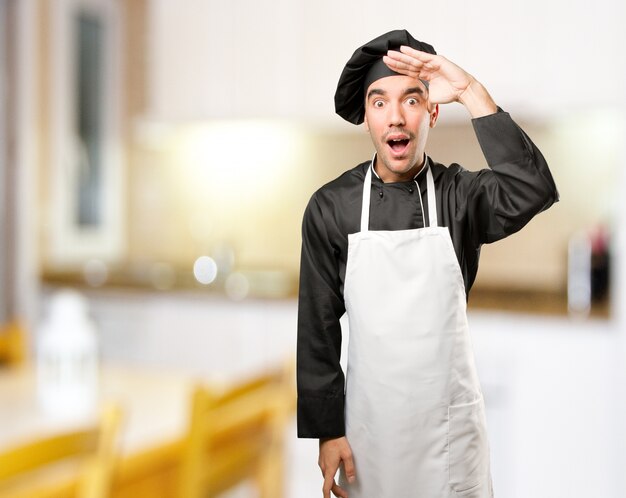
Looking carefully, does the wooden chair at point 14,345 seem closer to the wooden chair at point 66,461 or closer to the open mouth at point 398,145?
the wooden chair at point 66,461

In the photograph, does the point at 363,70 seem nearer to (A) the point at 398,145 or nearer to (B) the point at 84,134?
(A) the point at 398,145

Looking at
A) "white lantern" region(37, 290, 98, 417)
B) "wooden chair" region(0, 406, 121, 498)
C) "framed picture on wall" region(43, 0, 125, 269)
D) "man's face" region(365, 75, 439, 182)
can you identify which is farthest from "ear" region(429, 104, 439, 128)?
"framed picture on wall" region(43, 0, 125, 269)

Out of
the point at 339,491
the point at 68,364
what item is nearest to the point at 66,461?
the point at 68,364

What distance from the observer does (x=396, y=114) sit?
0.15 meters

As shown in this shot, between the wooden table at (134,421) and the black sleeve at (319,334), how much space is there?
2.74 ft

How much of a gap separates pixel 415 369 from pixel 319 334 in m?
0.03

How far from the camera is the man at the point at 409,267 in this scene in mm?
145

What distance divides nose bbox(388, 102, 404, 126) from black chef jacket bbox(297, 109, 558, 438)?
14 millimetres

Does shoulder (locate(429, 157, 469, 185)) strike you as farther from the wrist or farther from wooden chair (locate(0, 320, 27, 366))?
wooden chair (locate(0, 320, 27, 366))

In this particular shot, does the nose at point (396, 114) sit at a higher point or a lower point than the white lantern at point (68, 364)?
higher

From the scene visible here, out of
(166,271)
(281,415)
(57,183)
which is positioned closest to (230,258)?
(166,271)

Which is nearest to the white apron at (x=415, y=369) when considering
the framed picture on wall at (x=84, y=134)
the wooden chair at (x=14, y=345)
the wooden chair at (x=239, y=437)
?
the wooden chair at (x=239, y=437)

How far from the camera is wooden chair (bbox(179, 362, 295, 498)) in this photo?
3.52 ft

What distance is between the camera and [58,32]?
8.85ft
